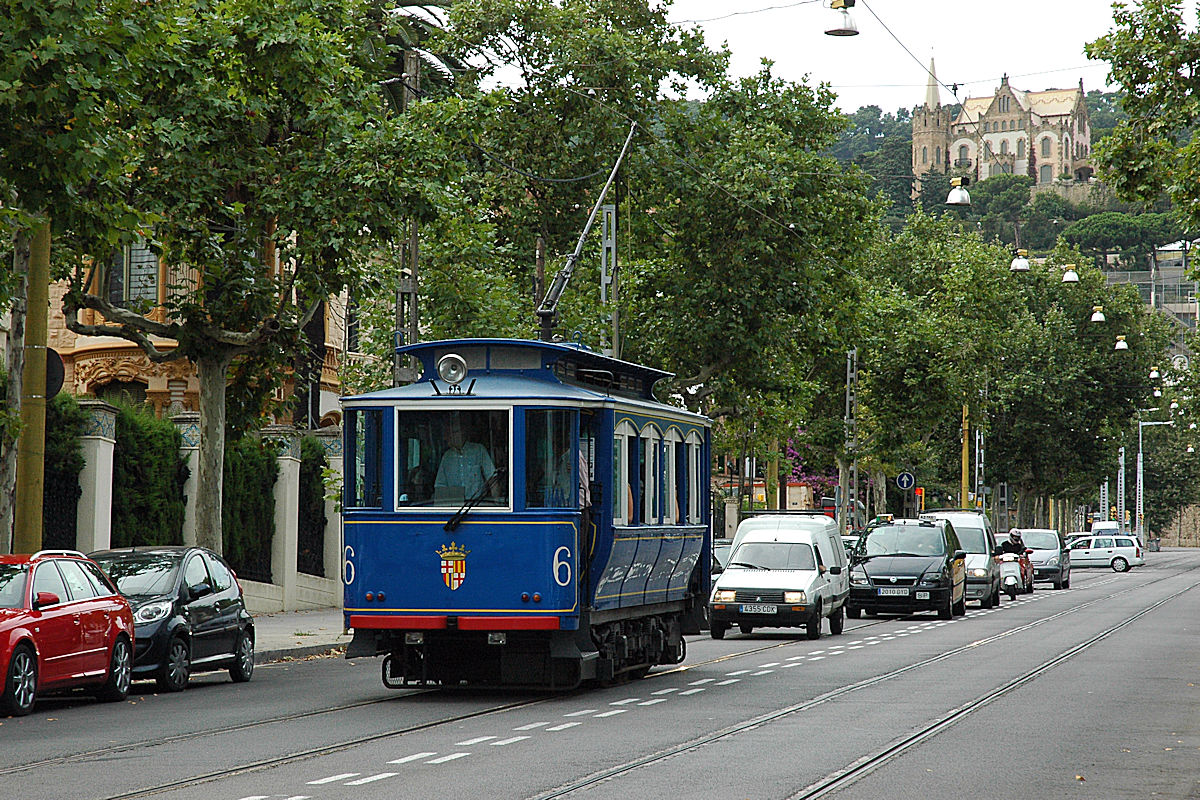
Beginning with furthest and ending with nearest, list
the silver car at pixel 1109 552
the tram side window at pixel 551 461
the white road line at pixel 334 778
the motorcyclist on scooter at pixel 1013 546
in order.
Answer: the silver car at pixel 1109 552
the motorcyclist on scooter at pixel 1013 546
the tram side window at pixel 551 461
the white road line at pixel 334 778

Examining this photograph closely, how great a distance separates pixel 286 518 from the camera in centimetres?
3369

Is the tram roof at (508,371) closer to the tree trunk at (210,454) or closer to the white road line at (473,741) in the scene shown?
the white road line at (473,741)

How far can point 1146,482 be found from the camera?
139 meters

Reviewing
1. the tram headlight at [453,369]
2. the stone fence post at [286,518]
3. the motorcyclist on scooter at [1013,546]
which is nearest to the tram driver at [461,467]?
the tram headlight at [453,369]

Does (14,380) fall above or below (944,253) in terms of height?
below

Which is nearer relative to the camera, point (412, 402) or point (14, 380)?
point (412, 402)

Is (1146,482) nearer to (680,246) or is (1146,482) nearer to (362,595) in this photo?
(680,246)

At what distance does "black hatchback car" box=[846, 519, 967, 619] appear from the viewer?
114 feet

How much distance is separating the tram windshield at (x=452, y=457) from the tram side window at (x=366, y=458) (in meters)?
0.22

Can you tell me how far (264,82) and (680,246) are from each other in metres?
21.0

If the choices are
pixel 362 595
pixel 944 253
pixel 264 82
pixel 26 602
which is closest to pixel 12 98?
pixel 26 602

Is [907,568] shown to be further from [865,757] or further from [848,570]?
[865,757]

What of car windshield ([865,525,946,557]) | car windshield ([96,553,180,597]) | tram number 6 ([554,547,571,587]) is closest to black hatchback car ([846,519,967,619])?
car windshield ([865,525,946,557])

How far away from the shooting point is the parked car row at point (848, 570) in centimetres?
2822
